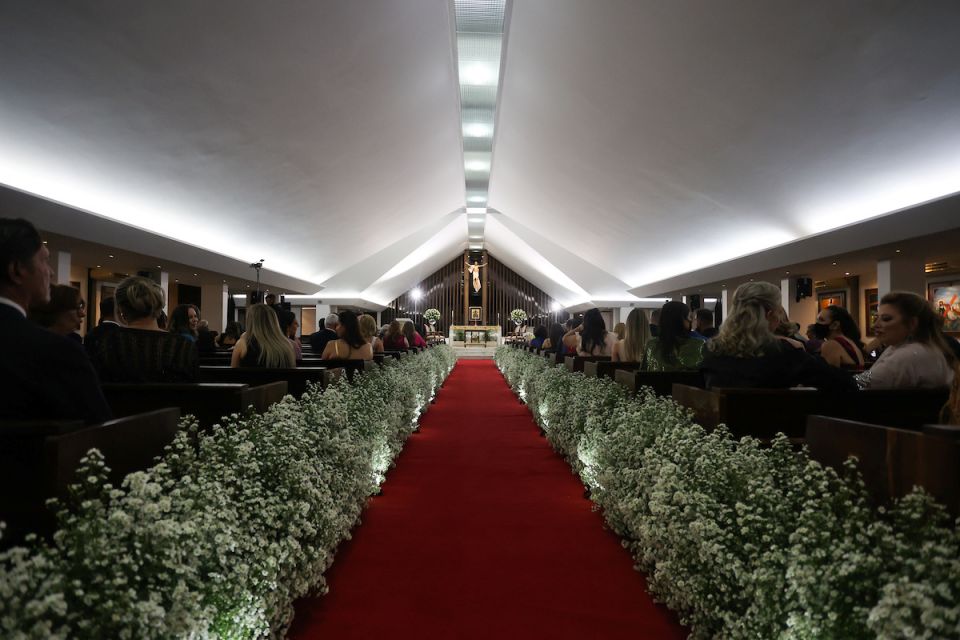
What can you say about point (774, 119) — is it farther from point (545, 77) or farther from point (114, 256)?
point (114, 256)

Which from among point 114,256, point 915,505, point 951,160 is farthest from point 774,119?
point 114,256

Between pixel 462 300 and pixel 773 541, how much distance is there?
36.1m

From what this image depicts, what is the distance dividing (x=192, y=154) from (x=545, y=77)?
5384 millimetres

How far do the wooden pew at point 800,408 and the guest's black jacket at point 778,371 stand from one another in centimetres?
7

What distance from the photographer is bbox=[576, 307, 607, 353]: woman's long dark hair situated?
366 inches

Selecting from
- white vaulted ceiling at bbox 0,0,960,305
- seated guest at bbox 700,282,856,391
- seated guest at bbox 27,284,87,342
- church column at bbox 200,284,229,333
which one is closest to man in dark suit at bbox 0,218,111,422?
seated guest at bbox 27,284,87,342

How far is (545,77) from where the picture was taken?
34.2ft

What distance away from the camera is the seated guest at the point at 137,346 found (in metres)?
3.45

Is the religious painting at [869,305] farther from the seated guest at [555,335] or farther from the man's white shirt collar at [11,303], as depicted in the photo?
the man's white shirt collar at [11,303]

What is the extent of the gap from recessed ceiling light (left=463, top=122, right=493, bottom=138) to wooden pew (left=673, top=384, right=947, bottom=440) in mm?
12050

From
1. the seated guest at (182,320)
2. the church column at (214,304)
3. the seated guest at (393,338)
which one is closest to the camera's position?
the seated guest at (182,320)

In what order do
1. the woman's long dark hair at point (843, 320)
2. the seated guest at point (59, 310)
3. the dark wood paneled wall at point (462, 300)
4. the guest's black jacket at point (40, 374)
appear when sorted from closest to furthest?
the guest's black jacket at point (40, 374) < the seated guest at point (59, 310) < the woman's long dark hair at point (843, 320) < the dark wood paneled wall at point (462, 300)

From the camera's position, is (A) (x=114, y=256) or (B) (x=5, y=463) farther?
(A) (x=114, y=256)

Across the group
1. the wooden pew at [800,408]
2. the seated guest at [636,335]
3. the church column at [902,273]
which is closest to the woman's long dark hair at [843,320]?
the seated guest at [636,335]
